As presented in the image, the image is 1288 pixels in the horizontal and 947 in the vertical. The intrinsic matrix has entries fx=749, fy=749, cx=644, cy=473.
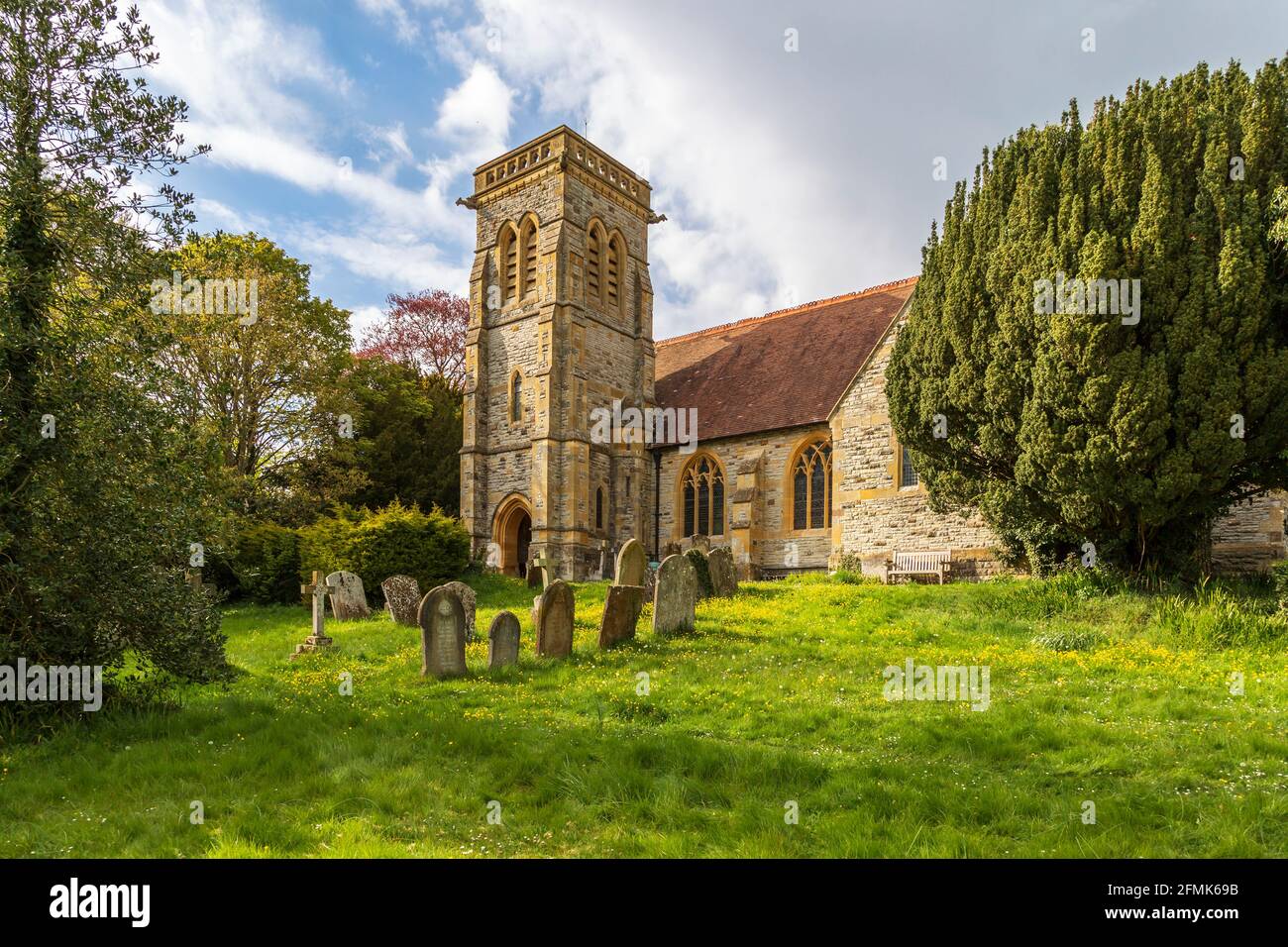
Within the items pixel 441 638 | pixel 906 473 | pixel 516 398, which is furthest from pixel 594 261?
pixel 441 638

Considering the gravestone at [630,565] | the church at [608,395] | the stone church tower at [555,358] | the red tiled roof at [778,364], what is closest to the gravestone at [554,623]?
the gravestone at [630,565]

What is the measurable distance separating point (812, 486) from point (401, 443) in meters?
13.9

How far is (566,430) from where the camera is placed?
72.7ft

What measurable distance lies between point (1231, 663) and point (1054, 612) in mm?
3307

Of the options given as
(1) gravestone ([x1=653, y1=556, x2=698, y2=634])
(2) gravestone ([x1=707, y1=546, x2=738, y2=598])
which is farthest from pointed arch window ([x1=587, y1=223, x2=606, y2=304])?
(1) gravestone ([x1=653, y1=556, x2=698, y2=634])

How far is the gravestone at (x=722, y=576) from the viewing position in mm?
13641

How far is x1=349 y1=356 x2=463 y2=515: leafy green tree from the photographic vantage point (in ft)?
80.6

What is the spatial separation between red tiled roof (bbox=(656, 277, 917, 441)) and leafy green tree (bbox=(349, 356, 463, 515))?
801 centimetres

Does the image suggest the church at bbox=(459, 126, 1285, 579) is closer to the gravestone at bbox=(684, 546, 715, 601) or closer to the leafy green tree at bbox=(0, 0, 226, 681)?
the gravestone at bbox=(684, 546, 715, 601)

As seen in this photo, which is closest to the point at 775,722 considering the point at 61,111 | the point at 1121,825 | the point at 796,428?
the point at 1121,825

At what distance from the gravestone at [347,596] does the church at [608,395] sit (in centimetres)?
710

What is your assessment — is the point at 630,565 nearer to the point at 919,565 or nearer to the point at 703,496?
the point at 919,565

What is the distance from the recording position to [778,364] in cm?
2428
